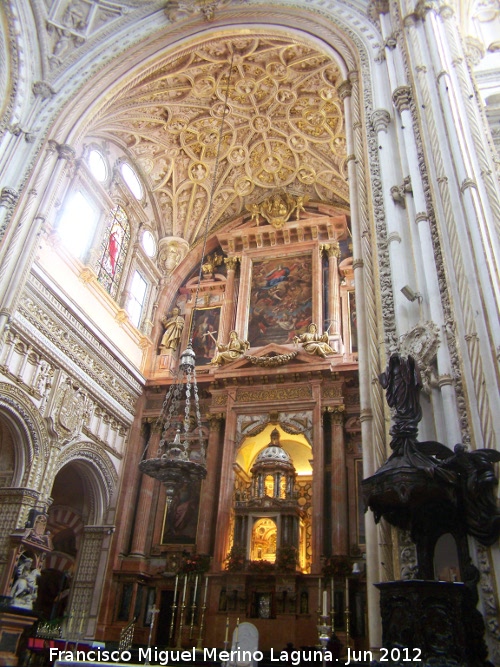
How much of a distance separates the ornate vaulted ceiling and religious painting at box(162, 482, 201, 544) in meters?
8.56

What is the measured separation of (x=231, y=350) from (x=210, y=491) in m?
4.07

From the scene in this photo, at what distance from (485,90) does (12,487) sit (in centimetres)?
1246

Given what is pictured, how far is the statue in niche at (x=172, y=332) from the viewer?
18172mm

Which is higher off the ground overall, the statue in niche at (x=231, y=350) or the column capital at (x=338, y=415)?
the statue in niche at (x=231, y=350)

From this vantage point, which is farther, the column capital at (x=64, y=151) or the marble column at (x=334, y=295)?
the marble column at (x=334, y=295)

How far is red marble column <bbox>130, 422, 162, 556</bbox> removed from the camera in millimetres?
14745

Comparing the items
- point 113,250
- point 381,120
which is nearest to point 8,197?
point 113,250

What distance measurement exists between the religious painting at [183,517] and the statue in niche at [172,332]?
4627 mm

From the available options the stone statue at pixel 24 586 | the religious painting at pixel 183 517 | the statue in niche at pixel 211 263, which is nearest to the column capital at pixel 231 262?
the statue in niche at pixel 211 263

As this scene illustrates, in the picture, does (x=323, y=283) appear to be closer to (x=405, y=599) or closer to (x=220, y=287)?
(x=220, y=287)

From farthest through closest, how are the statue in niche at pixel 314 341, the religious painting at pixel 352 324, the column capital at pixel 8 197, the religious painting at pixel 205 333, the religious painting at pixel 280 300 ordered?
the religious painting at pixel 205 333 → the religious painting at pixel 280 300 → the religious painting at pixel 352 324 → the statue in niche at pixel 314 341 → the column capital at pixel 8 197

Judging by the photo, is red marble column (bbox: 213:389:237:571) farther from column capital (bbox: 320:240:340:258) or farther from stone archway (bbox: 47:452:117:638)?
column capital (bbox: 320:240:340:258)

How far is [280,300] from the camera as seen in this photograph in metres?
18.1

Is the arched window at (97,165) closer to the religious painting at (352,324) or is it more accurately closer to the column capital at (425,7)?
the religious painting at (352,324)
